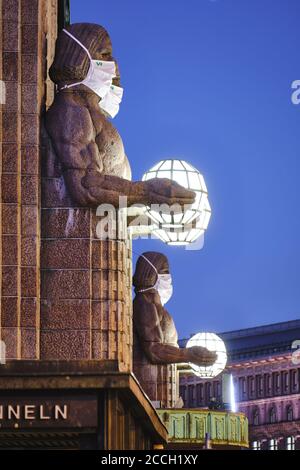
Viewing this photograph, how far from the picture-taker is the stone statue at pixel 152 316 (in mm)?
39875

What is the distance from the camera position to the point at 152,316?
132 ft

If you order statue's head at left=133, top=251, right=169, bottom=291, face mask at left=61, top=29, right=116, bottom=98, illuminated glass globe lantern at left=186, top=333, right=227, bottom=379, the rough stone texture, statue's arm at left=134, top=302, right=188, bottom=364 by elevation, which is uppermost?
illuminated glass globe lantern at left=186, top=333, right=227, bottom=379

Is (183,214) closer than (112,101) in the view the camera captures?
No

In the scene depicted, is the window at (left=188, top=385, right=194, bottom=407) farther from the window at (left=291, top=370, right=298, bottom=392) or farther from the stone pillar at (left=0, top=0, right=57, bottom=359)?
the stone pillar at (left=0, top=0, right=57, bottom=359)

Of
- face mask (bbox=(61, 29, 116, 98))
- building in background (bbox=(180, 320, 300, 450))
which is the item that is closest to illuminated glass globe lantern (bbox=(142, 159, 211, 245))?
face mask (bbox=(61, 29, 116, 98))

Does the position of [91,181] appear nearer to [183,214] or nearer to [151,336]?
[183,214]

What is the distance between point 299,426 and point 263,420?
3.23 meters

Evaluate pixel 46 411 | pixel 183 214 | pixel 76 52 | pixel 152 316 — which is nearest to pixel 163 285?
pixel 152 316

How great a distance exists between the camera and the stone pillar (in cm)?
2909

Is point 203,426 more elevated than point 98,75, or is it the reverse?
point 98,75

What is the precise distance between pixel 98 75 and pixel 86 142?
1273 mm

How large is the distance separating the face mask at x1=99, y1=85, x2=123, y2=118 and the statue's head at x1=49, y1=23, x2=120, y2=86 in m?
1.14

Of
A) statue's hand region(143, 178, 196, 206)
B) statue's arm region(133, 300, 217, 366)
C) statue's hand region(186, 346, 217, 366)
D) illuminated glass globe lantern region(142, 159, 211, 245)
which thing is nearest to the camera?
statue's hand region(143, 178, 196, 206)

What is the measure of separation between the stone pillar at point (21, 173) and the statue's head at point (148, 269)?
1062 centimetres
